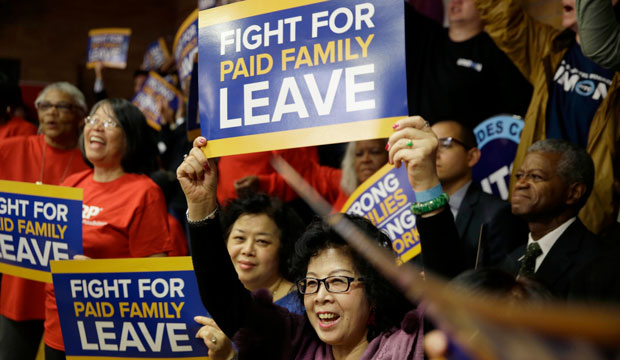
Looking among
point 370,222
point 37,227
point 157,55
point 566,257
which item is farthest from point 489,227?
point 157,55

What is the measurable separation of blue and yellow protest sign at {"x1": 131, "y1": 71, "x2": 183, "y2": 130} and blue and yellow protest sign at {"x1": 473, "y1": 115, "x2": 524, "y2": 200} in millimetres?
2806

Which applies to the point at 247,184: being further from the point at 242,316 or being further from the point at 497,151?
the point at 242,316

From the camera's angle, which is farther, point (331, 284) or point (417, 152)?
point (331, 284)

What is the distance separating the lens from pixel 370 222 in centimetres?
225

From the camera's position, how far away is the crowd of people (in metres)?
2.11

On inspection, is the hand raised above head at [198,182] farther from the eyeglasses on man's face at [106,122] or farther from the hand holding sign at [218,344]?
the eyeglasses on man's face at [106,122]

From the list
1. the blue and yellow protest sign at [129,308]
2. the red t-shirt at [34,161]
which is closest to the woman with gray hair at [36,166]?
the red t-shirt at [34,161]

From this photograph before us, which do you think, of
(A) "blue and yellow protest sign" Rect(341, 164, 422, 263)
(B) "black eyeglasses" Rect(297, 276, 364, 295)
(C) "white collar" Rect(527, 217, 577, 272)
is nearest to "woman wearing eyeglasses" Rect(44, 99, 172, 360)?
(A) "blue and yellow protest sign" Rect(341, 164, 422, 263)

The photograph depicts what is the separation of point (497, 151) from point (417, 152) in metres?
2.27

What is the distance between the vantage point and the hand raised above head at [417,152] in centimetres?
180

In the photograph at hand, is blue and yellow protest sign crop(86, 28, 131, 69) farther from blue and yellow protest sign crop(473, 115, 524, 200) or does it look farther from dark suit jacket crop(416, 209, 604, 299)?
dark suit jacket crop(416, 209, 604, 299)

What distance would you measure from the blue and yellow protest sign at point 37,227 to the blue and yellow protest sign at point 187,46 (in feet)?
5.47

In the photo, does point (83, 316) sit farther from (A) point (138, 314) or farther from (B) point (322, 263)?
(B) point (322, 263)

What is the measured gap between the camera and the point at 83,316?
109 inches
